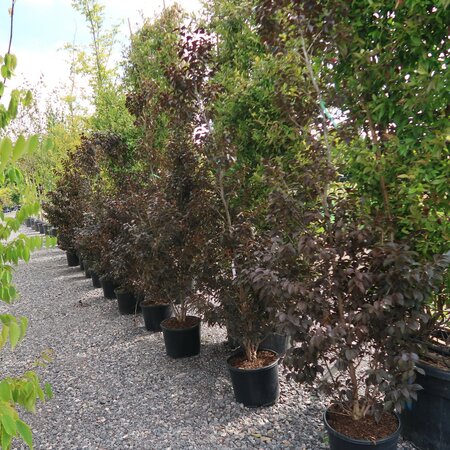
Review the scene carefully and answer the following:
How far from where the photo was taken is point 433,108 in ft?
7.43

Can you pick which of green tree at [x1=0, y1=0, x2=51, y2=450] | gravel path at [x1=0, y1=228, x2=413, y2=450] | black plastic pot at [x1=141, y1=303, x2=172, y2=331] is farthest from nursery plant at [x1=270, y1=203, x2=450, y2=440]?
black plastic pot at [x1=141, y1=303, x2=172, y2=331]

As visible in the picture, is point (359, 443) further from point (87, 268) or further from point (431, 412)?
point (87, 268)

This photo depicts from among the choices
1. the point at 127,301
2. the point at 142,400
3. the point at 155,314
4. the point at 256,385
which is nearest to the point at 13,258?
the point at 256,385

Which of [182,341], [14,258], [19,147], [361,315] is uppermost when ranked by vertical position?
[19,147]

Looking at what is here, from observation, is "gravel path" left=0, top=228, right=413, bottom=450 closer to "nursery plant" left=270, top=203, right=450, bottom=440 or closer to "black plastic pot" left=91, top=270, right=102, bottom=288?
"nursery plant" left=270, top=203, right=450, bottom=440

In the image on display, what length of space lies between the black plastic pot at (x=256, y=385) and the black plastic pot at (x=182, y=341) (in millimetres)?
1021

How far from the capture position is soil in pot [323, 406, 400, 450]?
2.15 meters

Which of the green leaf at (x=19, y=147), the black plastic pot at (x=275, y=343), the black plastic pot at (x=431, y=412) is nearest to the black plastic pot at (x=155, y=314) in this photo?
the black plastic pot at (x=275, y=343)

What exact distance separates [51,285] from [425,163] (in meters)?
7.76

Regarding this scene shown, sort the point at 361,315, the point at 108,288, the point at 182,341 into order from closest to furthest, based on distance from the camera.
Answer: the point at 361,315
the point at 182,341
the point at 108,288

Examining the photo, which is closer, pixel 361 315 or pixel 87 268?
pixel 361 315

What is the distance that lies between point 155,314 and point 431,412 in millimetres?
3297

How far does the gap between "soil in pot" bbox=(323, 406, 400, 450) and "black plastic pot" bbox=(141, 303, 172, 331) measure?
2845mm

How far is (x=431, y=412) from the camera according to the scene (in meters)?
2.37
